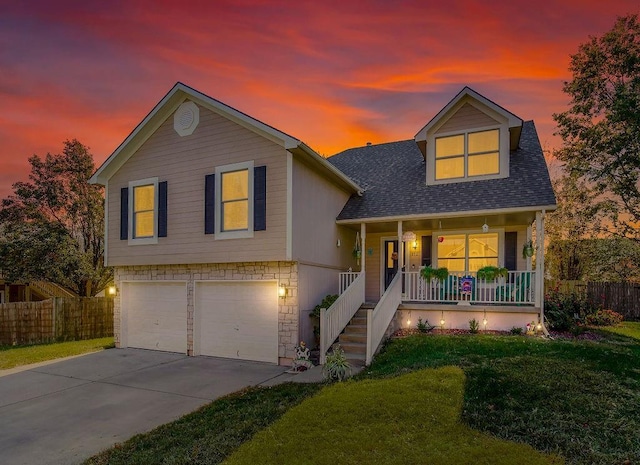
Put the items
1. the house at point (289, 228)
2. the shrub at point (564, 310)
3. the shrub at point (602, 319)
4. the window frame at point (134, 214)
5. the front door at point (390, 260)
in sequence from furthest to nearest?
the shrub at point (602, 319) < the front door at point (390, 260) < the window frame at point (134, 214) < the shrub at point (564, 310) < the house at point (289, 228)

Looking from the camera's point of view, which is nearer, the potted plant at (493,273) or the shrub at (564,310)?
the potted plant at (493,273)

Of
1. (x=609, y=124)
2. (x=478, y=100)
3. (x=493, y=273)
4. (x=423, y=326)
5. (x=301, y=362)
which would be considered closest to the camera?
(x=301, y=362)

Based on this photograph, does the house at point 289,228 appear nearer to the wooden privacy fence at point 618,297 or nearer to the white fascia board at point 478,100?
the white fascia board at point 478,100

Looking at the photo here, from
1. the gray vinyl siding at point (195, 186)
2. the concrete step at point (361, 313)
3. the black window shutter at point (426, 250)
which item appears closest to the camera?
the gray vinyl siding at point (195, 186)

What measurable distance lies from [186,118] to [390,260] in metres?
8.05

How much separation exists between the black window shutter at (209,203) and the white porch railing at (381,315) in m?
4.88

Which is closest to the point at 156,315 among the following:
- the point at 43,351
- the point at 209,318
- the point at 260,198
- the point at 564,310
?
the point at 209,318

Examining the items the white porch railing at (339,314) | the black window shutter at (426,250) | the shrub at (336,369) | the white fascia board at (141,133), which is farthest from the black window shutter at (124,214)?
the black window shutter at (426,250)

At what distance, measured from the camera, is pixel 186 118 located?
11148 mm

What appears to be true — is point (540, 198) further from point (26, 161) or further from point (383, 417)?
point (26, 161)

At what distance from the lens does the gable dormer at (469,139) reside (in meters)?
11.3

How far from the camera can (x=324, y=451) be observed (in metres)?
4.34

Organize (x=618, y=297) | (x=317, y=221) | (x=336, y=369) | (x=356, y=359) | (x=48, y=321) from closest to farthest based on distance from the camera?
1. (x=336, y=369)
2. (x=356, y=359)
3. (x=317, y=221)
4. (x=48, y=321)
5. (x=618, y=297)

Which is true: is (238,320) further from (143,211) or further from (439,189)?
(439,189)
